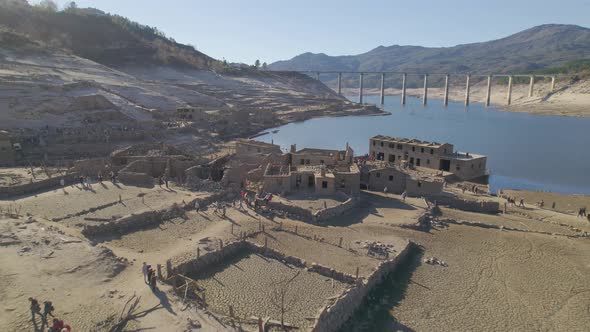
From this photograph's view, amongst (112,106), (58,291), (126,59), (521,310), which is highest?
(126,59)

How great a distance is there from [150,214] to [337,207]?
12.5 m

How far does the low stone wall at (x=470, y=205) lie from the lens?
34.1m

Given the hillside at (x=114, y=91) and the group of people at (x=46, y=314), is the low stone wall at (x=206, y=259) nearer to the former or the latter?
the group of people at (x=46, y=314)

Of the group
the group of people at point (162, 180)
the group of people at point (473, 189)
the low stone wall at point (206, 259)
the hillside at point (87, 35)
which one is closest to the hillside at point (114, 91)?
the hillside at point (87, 35)

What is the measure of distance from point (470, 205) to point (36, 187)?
1289 inches

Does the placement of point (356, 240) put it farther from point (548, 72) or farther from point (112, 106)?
point (548, 72)

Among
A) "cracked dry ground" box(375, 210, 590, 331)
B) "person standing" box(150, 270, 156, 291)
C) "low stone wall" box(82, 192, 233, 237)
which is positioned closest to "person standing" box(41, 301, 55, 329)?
"person standing" box(150, 270, 156, 291)

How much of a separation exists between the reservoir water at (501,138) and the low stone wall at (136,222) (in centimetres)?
3526

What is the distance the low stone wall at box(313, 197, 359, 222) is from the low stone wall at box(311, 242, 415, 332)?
706cm

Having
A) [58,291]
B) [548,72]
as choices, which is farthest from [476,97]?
[58,291]

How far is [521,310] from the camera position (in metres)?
20.0

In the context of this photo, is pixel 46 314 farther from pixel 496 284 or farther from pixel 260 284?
pixel 496 284

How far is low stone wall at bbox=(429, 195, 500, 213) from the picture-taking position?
3409 cm

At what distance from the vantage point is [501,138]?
86.6 m
